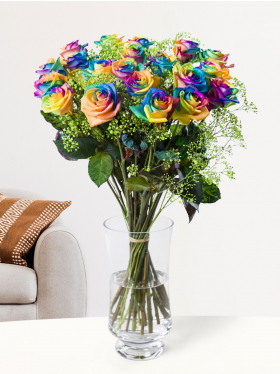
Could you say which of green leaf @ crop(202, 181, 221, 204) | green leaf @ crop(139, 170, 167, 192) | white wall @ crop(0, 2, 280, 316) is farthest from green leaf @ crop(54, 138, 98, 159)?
white wall @ crop(0, 2, 280, 316)

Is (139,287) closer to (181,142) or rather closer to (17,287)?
(181,142)

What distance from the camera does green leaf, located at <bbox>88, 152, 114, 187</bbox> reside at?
699 millimetres

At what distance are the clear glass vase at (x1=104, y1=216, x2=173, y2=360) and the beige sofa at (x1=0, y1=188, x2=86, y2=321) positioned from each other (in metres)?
0.89

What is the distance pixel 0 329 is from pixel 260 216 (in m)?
1.75

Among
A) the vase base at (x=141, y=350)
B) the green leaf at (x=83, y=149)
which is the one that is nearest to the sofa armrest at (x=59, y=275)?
the vase base at (x=141, y=350)

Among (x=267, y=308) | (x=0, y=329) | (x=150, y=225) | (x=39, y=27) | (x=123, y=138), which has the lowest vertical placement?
(x=267, y=308)

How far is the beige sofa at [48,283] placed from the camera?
158 centimetres

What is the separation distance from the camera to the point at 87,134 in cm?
73

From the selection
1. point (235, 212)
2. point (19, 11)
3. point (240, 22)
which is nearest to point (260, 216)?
point (235, 212)

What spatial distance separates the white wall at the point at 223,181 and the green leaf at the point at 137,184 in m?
1.64

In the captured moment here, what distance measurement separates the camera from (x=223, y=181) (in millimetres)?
2328

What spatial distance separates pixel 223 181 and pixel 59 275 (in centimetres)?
113

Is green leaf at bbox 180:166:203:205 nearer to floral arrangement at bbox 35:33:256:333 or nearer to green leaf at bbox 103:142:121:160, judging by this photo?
floral arrangement at bbox 35:33:256:333

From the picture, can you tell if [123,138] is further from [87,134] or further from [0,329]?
[0,329]
